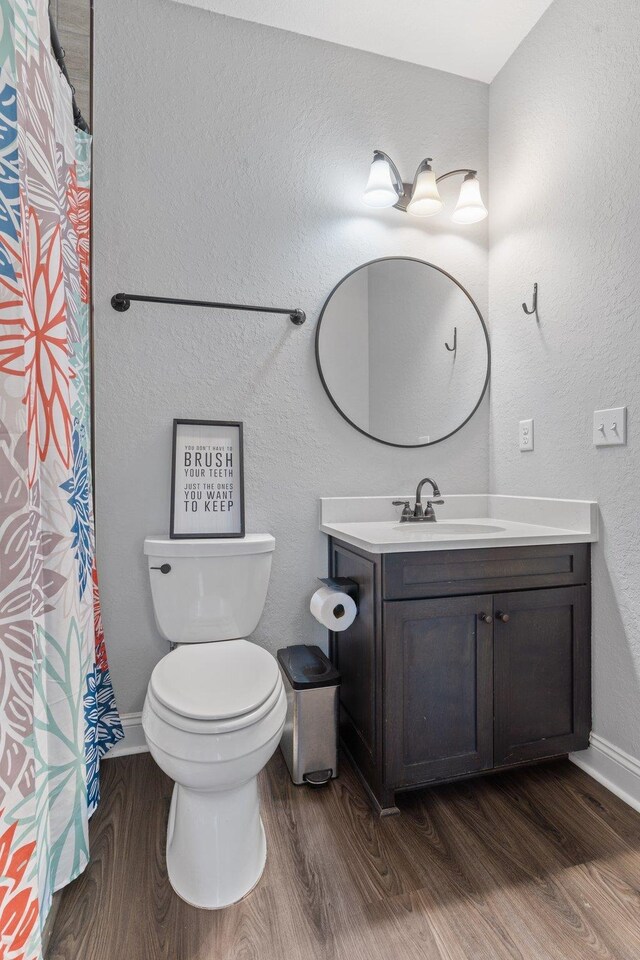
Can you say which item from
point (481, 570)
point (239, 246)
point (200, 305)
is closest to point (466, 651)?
point (481, 570)

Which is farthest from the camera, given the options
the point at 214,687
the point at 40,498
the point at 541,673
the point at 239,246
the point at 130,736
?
the point at 239,246

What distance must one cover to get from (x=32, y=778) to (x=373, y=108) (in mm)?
2433

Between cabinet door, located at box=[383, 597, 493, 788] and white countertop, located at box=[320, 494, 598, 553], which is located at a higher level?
white countertop, located at box=[320, 494, 598, 553]

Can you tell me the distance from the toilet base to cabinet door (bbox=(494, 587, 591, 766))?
0.78 m

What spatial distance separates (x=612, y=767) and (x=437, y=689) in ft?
2.06

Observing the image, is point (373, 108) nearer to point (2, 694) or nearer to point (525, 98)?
point (525, 98)

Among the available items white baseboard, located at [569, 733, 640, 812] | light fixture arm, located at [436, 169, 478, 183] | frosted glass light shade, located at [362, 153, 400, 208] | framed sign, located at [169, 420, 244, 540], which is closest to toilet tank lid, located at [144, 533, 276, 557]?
framed sign, located at [169, 420, 244, 540]

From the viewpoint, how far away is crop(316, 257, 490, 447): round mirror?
79.0 inches

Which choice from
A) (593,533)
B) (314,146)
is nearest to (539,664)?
(593,533)

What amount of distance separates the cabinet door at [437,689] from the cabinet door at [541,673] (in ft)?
0.16

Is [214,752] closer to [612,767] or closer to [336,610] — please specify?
[336,610]

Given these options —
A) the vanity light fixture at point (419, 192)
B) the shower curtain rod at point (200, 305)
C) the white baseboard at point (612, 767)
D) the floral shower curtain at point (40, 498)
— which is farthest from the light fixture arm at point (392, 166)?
the white baseboard at point (612, 767)

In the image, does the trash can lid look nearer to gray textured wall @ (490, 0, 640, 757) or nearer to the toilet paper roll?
the toilet paper roll

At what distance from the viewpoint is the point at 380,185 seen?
1929 millimetres
